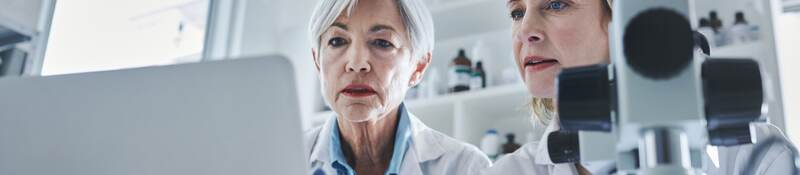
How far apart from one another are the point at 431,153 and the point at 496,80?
886 millimetres

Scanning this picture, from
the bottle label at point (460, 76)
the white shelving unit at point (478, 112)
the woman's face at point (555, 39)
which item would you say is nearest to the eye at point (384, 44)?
the woman's face at point (555, 39)

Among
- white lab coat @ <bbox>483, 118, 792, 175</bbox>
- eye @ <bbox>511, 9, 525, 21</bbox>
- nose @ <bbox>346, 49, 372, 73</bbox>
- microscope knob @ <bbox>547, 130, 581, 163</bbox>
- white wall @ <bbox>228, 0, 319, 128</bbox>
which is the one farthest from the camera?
white wall @ <bbox>228, 0, 319, 128</bbox>

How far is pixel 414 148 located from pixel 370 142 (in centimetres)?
9

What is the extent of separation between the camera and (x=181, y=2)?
2.31m

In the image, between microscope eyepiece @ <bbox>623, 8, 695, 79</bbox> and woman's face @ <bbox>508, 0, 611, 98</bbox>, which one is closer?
microscope eyepiece @ <bbox>623, 8, 695, 79</bbox>

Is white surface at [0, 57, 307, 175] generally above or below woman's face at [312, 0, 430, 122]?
below

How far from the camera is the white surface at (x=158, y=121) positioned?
19.7 inches

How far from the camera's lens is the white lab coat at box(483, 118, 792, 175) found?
2.63ft

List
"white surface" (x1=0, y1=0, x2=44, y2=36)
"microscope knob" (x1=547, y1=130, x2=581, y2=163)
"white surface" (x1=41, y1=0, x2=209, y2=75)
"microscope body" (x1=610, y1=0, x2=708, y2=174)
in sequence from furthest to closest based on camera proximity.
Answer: "white surface" (x1=41, y1=0, x2=209, y2=75), "white surface" (x1=0, y1=0, x2=44, y2=36), "microscope knob" (x1=547, y1=130, x2=581, y2=163), "microscope body" (x1=610, y1=0, x2=708, y2=174)

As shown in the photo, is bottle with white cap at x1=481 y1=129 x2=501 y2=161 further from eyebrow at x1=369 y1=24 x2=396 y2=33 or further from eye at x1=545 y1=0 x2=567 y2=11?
eye at x1=545 y1=0 x2=567 y2=11

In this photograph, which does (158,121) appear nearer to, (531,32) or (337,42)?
(531,32)

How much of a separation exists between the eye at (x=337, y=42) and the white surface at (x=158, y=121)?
0.77m

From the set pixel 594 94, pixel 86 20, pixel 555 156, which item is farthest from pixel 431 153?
pixel 86 20

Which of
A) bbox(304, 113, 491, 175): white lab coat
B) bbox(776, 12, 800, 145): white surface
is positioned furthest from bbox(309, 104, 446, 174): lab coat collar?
bbox(776, 12, 800, 145): white surface
